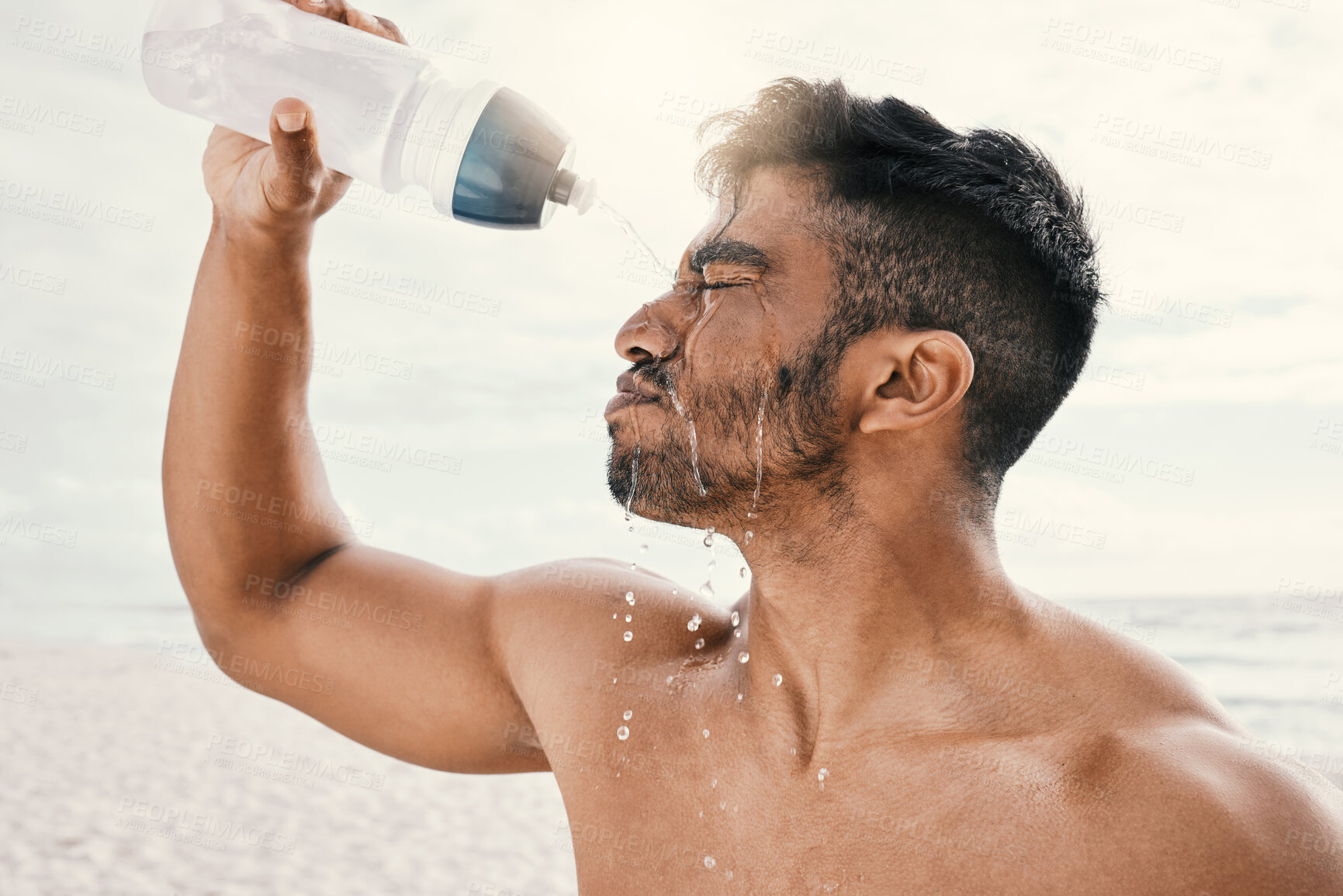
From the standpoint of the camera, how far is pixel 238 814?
5.98 meters

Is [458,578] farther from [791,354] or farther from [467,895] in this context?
[467,895]

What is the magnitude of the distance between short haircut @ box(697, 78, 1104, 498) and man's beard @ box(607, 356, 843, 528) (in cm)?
5

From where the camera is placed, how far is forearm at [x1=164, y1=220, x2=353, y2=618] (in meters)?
1.99

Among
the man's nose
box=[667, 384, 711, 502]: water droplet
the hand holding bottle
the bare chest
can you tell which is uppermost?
the hand holding bottle

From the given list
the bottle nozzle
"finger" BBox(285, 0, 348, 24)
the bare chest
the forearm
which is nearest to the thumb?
the forearm

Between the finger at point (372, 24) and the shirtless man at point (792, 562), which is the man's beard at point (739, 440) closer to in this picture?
the shirtless man at point (792, 562)

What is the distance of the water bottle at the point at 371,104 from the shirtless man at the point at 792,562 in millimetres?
102

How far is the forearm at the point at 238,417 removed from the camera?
1.99 meters

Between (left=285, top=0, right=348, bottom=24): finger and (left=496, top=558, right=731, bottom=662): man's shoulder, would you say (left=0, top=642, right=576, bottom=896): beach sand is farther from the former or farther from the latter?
(left=285, top=0, right=348, bottom=24): finger

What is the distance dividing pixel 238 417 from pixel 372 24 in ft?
2.66

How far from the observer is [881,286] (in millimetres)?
1899

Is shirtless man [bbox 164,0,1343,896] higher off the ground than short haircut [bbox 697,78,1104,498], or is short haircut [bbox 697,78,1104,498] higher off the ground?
short haircut [bbox 697,78,1104,498]

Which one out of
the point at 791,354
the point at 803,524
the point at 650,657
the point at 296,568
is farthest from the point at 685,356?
the point at 296,568

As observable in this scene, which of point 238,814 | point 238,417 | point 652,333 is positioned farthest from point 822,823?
point 238,814
